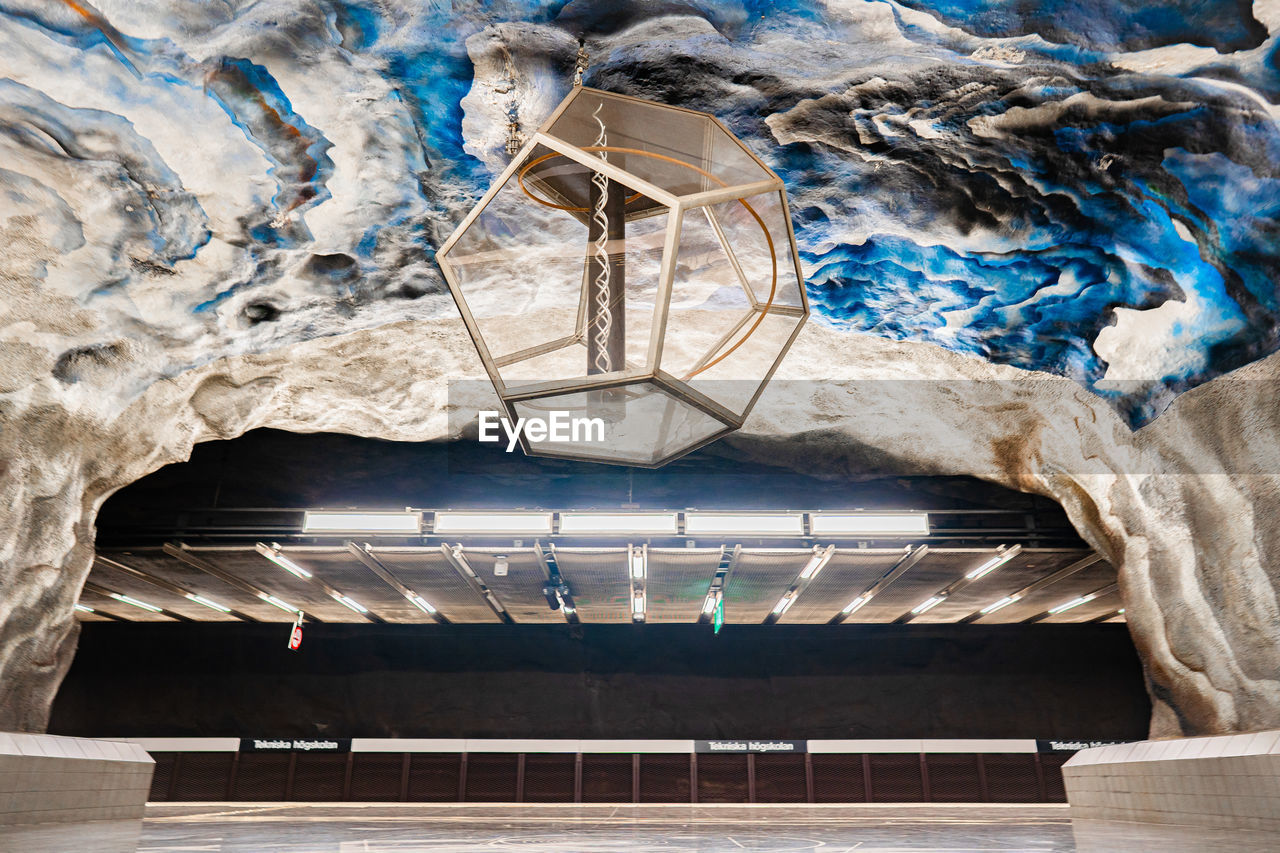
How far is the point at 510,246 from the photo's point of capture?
7.39 ft

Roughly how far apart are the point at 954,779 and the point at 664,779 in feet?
16.3

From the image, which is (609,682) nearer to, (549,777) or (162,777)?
Answer: (549,777)

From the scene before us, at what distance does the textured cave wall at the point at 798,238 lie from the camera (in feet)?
11.4

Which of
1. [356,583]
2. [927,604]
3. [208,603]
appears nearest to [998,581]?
[927,604]

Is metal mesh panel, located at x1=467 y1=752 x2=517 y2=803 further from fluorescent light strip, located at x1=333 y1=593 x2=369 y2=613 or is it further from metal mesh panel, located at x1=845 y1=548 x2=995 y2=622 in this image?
metal mesh panel, located at x1=845 y1=548 x2=995 y2=622

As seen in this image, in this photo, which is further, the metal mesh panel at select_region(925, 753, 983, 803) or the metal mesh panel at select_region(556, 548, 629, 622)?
the metal mesh panel at select_region(925, 753, 983, 803)

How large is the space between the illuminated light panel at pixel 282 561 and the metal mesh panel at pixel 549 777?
17.6 ft

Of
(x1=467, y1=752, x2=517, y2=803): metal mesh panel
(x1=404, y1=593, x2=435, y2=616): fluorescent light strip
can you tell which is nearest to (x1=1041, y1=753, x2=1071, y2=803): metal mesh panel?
(x1=467, y1=752, x2=517, y2=803): metal mesh panel

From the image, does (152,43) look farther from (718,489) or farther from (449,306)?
(718,489)

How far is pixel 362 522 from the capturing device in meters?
8.22

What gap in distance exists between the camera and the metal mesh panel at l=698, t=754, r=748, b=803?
12609mm

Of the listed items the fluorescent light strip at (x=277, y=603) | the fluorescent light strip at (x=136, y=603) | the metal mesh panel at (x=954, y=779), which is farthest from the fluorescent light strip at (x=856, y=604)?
the fluorescent light strip at (x=136, y=603)

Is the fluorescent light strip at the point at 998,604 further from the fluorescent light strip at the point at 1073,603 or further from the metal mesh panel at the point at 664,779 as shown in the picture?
the metal mesh panel at the point at 664,779

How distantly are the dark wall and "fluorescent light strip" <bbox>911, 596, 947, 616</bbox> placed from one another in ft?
4.47
